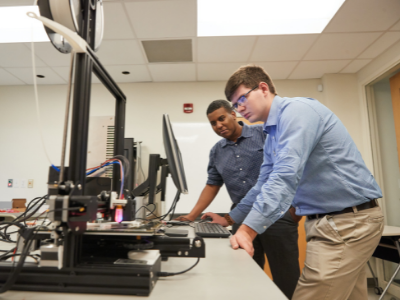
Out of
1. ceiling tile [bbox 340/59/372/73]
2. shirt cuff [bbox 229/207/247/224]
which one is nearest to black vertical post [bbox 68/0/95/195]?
shirt cuff [bbox 229/207/247/224]

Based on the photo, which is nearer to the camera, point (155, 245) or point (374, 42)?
point (155, 245)

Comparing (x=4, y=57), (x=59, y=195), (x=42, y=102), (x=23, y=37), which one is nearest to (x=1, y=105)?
(x=42, y=102)

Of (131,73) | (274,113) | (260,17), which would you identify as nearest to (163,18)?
(260,17)

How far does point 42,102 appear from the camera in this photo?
3.45 m

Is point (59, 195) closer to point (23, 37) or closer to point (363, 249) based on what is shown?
point (363, 249)

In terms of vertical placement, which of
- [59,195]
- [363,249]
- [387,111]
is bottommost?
[363,249]

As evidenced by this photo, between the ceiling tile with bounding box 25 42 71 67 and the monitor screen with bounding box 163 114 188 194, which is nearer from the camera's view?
Result: the monitor screen with bounding box 163 114 188 194

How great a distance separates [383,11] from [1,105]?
4314mm

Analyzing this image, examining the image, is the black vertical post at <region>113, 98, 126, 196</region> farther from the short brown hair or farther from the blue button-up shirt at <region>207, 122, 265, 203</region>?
the blue button-up shirt at <region>207, 122, 265, 203</region>

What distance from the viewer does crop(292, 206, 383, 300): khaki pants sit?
2.72 feet

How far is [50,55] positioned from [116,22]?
1.00m

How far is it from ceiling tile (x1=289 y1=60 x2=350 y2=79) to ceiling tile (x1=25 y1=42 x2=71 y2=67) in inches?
98.7

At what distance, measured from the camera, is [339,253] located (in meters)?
0.84

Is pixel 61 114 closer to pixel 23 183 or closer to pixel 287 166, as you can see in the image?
pixel 23 183
